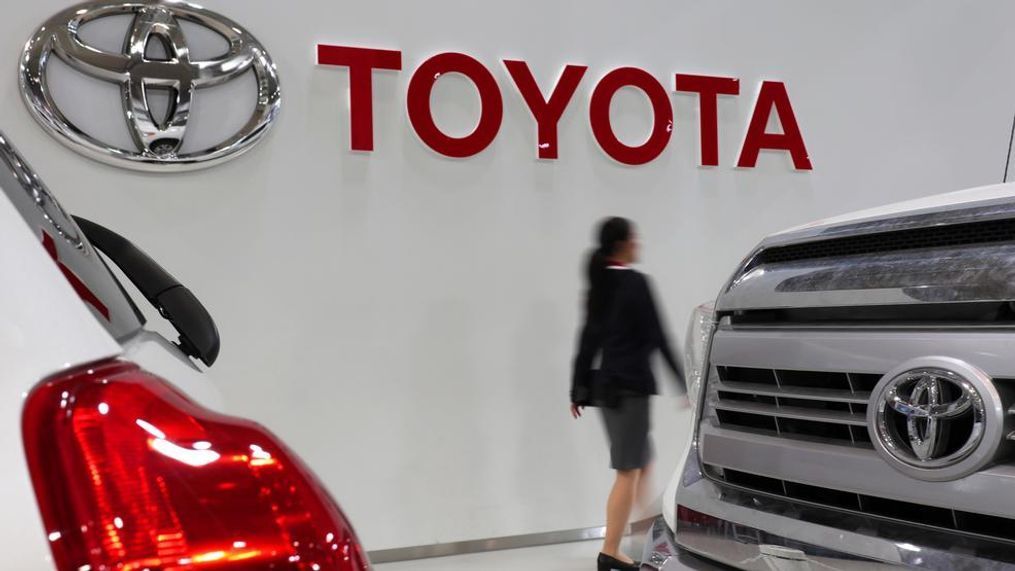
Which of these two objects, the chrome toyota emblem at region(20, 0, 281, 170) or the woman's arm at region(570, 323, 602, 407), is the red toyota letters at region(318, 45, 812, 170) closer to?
the chrome toyota emblem at region(20, 0, 281, 170)

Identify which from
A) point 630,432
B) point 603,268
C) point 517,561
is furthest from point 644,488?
point 603,268

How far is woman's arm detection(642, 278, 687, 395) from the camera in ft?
12.7

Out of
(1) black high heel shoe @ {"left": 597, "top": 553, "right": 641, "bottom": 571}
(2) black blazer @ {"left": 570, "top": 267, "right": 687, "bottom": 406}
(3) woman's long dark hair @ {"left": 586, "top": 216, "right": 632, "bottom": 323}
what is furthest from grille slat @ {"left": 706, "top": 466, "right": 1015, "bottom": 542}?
(1) black high heel shoe @ {"left": 597, "top": 553, "right": 641, "bottom": 571}

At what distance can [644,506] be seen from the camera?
4.25m

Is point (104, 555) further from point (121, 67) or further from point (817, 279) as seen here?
point (121, 67)

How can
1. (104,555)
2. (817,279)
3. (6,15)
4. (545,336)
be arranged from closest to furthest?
(104,555), (817,279), (6,15), (545,336)

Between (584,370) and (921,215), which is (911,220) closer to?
(921,215)

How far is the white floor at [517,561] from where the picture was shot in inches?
177

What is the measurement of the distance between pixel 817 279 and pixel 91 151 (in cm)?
379

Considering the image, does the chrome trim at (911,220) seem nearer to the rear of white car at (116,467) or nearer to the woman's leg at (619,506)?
the rear of white car at (116,467)

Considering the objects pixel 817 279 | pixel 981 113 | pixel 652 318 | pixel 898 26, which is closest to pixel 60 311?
pixel 817 279

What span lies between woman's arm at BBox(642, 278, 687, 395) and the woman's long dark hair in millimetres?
174

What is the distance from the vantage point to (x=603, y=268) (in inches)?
157

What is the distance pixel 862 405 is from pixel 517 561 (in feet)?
11.8
